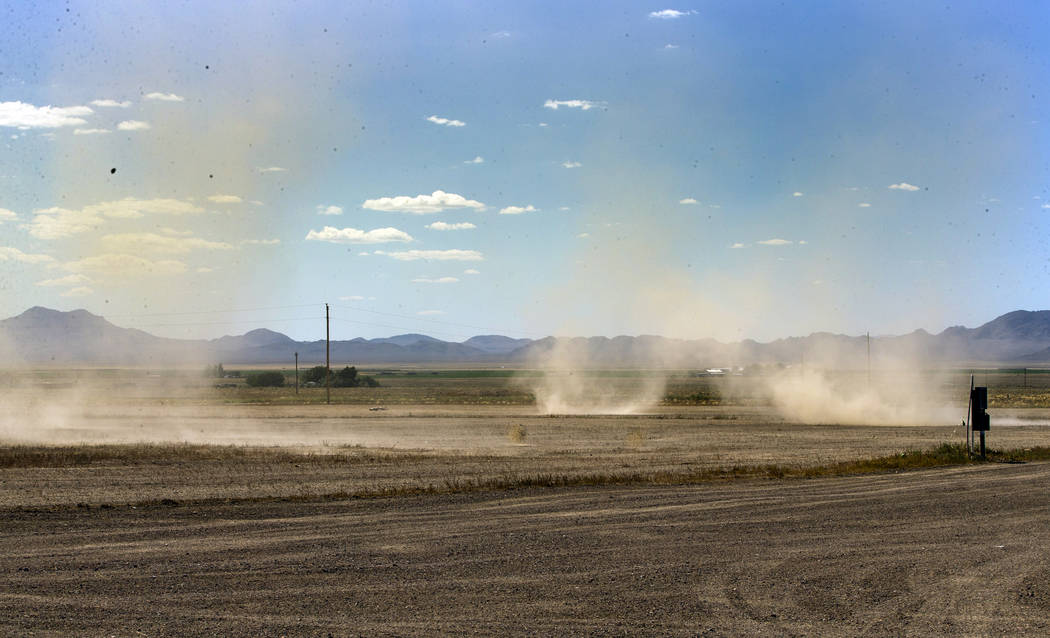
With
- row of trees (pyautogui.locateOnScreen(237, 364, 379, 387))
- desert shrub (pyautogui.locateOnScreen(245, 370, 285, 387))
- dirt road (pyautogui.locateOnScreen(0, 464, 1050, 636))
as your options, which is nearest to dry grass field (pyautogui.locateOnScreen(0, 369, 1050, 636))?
dirt road (pyautogui.locateOnScreen(0, 464, 1050, 636))

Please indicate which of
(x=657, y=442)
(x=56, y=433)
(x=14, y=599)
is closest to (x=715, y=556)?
(x=14, y=599)

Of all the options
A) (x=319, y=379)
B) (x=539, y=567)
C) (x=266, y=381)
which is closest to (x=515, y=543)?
(x=539, y=567)

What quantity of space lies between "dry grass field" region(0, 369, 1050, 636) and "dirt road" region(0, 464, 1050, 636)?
6cm

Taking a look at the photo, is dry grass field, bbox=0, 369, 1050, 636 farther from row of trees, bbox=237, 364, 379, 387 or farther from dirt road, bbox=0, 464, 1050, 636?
row of trees, bbox=237, 364, 379, 387

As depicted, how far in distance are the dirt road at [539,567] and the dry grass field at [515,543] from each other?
6cm

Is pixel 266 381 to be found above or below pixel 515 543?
below

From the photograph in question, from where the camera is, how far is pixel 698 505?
19453 mm

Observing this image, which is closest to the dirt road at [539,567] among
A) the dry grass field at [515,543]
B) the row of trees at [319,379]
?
the dry grass field at [515,543]

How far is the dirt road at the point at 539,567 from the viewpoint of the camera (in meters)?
10.5

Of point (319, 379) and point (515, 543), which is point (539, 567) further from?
point (319, 379)

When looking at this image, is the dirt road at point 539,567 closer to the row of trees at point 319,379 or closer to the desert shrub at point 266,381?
the desert shrub at point 266,381

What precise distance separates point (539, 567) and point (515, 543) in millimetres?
1914

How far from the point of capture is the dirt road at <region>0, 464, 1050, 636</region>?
10547 mm

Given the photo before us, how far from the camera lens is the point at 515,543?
15258 millimetres
